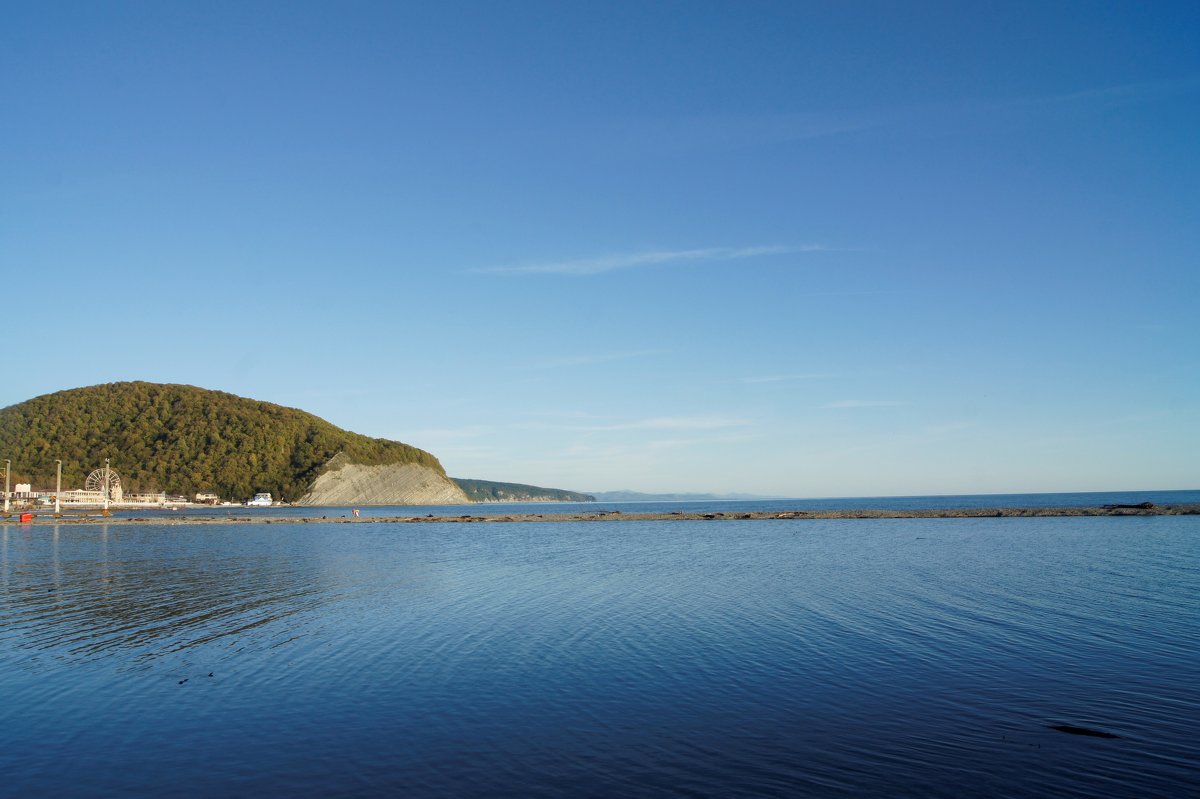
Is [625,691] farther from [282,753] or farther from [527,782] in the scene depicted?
[282,753]

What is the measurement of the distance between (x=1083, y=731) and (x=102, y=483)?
200m

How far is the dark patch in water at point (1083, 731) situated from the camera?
12.7m

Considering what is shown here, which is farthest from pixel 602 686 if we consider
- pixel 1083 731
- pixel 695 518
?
pixel 695 518

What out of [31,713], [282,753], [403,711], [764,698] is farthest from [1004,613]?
[31,713]

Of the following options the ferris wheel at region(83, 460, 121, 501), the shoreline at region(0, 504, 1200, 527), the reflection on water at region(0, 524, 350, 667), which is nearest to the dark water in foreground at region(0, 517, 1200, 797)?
the reflection on water at region(0, 524, 350, 667)

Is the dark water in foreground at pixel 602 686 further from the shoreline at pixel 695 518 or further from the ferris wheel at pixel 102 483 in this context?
the ferris wheel at pixel 102 483

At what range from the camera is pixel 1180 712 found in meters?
13.9

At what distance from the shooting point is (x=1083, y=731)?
12930 millimetres

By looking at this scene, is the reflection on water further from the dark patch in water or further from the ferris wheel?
the ferris wheel

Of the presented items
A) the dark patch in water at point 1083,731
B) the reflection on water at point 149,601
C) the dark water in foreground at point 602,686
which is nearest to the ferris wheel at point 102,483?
the reflection on water at point 149,601

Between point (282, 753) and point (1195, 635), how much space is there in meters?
22.9

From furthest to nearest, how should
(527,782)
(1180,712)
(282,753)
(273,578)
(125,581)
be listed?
(273,578)
(125,581)
(1180,712)
(282,753)
(527,782)

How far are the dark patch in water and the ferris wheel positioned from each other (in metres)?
197

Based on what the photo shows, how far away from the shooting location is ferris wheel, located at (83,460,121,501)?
17438cm
